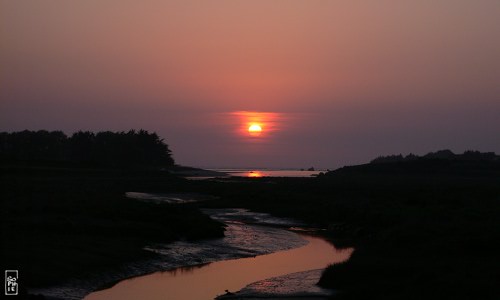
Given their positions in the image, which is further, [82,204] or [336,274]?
[82,204]

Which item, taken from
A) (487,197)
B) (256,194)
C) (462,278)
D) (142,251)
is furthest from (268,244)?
(256,194)

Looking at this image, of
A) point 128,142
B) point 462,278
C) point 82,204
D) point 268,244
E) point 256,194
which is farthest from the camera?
point 128,142

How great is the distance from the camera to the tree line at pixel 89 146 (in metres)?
179

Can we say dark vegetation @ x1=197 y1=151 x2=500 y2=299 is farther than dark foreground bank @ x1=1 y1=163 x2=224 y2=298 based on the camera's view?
No

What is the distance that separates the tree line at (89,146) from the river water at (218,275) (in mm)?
138364

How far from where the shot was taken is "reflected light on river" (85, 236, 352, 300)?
2770 cm

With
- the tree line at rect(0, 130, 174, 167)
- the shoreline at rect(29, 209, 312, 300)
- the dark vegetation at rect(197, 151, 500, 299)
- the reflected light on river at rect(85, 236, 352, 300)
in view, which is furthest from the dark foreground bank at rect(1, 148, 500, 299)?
the tree line at rect(0, 130, 174, 167)

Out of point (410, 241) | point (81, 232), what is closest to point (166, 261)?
point (81, 232)

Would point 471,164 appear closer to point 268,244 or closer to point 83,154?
point 83,154

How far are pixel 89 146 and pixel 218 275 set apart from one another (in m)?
162

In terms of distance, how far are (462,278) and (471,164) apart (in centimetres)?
13651

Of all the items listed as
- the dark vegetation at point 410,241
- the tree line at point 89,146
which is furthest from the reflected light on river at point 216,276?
the tree line at point 89,146

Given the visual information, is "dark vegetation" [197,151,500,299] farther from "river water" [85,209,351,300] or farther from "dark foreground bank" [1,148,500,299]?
"river water" [85,209,351,300]

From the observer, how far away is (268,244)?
43.8 metres
